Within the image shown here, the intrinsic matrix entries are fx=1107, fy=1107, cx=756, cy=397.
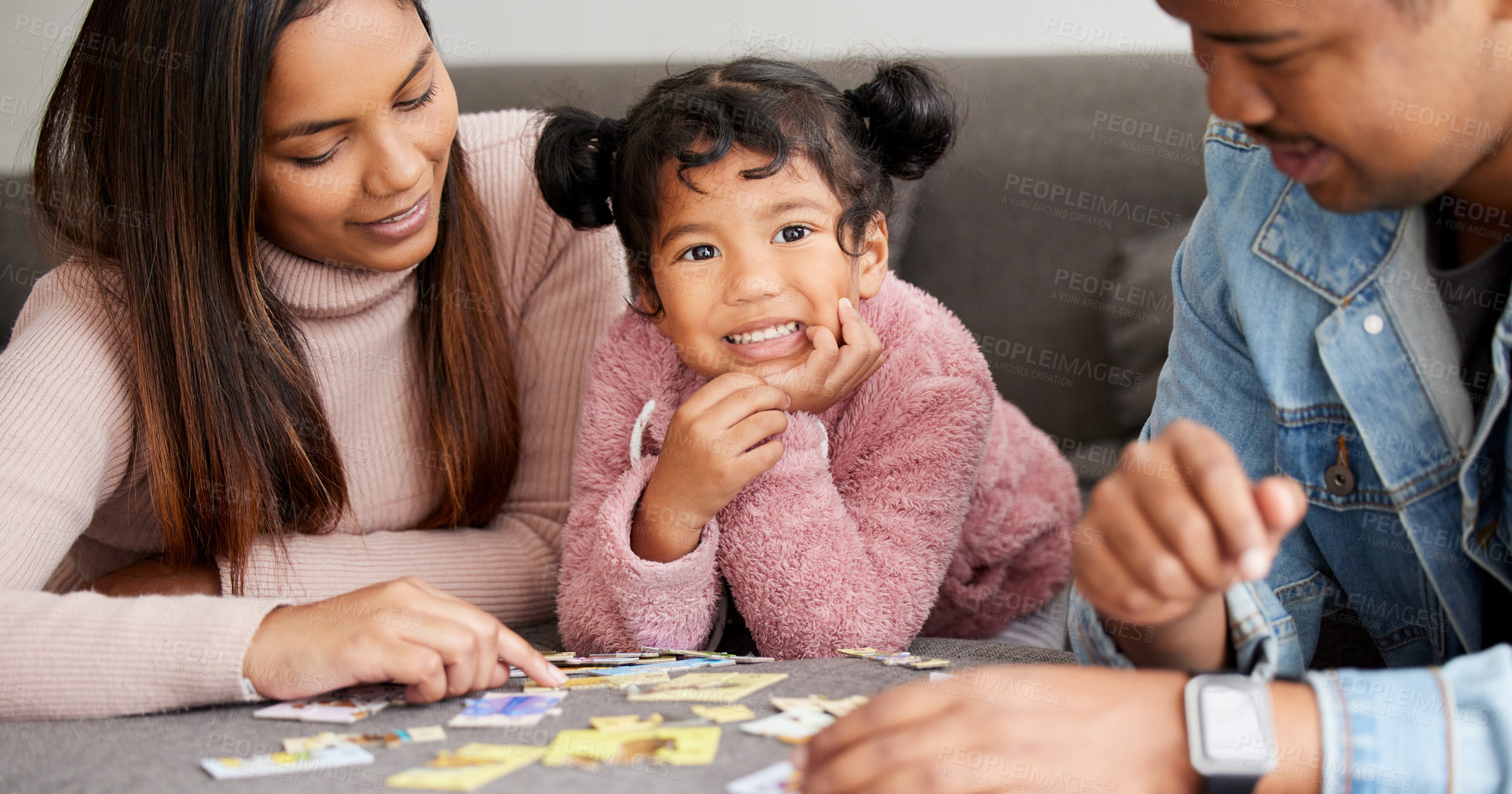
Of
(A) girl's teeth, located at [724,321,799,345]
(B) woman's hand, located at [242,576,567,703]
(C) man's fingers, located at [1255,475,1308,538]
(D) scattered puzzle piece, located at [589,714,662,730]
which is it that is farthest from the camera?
(A) girl's teeth, located at [724,321,799,345]

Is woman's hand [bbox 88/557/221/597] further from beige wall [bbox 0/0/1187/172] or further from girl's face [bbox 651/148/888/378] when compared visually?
beige wall [bbox 0/0/1187/172]

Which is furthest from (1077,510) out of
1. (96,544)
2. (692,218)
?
(96,544)

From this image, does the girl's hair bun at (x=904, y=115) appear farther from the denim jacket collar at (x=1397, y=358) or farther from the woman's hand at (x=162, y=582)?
the woman's hand at (x=162, y=582)

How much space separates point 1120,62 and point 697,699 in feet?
5.45

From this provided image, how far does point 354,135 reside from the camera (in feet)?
4.47

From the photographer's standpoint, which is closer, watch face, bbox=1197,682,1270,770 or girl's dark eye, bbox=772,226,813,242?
watch face, bbox=1197,682,1270,770

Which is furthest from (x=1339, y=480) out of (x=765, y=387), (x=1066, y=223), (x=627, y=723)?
(x=1066, y=223)

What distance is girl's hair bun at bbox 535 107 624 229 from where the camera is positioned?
156 cm

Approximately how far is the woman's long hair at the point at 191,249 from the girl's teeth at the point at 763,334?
1.97ft

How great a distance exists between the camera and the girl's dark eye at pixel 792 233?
139 cm

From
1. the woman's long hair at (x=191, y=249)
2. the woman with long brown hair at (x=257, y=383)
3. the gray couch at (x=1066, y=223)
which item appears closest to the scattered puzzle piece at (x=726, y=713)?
the woman with long brown hair at (x=257, y=383)

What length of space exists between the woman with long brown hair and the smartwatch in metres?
0.65

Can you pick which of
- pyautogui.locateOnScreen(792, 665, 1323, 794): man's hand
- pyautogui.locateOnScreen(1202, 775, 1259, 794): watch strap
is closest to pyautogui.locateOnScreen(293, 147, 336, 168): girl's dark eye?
pyautogui.locateOnScreen(792, 665, 1323, 794): man's hand

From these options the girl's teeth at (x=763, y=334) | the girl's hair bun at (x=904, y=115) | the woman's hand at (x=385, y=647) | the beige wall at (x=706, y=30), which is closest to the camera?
the woman's hand at (x=385, y=647)
